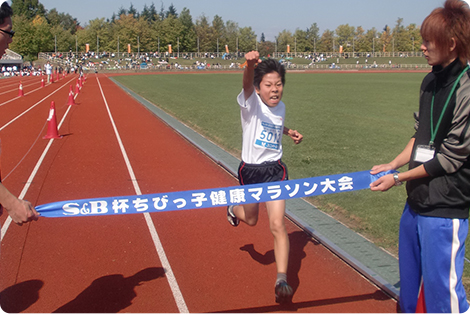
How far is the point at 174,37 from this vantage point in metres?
118

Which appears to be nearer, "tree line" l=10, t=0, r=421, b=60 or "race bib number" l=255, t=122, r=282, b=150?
"race bib number" l=255, t=122, r=282, b=150

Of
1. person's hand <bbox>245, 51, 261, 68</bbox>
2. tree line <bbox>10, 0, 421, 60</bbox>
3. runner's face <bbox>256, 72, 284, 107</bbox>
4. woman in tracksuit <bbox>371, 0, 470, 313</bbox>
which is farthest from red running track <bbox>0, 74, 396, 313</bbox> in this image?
tree line <bbox>10, 0, 421, 60</bbox>

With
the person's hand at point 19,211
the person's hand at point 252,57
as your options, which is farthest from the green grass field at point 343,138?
the person's hand at point 19,211

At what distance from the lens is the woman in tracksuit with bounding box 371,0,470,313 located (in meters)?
2.81

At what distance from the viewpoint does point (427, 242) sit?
116 inches

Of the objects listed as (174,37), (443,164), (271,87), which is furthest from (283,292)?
(174,37)

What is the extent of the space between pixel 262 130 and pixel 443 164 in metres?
1.95

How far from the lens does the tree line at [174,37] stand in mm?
96750

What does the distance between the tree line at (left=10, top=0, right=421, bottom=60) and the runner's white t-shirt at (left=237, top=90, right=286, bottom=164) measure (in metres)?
93.5

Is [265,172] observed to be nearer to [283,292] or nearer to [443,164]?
[283,292]

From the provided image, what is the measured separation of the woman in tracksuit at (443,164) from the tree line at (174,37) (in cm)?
9537

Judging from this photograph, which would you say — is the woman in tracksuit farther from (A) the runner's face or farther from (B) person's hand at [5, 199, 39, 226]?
(B) person's hand at [5, 199, 39, 226]

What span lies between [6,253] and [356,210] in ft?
16.0

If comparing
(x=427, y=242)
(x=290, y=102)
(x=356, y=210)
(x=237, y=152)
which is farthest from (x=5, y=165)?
(x=290, y=102)
